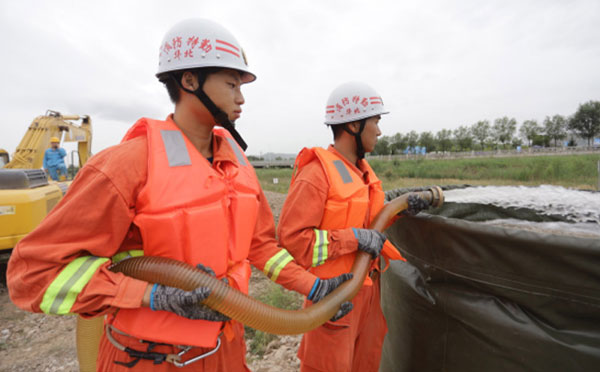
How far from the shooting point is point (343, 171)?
224 centimetres

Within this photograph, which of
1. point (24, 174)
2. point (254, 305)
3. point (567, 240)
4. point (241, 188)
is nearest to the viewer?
point (567, 240)

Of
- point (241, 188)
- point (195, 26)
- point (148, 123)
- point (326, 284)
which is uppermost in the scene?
point (195, 26)

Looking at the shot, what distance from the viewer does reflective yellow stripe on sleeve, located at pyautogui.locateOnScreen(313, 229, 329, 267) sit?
78.3 inches

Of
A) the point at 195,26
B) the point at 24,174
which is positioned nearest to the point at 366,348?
the point at 195,26

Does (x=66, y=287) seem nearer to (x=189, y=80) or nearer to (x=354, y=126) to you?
(x=189, y=80)

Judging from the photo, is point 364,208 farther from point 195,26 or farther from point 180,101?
point 195,26

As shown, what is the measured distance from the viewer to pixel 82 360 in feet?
7.80

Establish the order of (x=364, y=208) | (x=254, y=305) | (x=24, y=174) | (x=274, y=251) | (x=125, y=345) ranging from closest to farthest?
(x=125, y=345) < (x=254, y=305) < (x=274, y=251) < (x=364, y=208) < (x=24, y=174)

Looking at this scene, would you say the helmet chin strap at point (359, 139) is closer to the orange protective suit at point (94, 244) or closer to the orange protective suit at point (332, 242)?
the orange protective suit at point (332, 242)

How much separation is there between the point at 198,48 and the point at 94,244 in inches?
41.5

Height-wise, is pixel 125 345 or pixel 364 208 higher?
pixel 364 208

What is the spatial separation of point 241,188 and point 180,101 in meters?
0.58

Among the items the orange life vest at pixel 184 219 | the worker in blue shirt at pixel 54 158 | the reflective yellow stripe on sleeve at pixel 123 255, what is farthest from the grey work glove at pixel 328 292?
the worker in blue shirt at pixel 54 158

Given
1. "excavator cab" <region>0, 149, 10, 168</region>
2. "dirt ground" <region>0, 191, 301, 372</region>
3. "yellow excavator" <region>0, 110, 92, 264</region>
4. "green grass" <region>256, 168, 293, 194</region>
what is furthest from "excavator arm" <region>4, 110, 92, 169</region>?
"green grass" <region>256, 168, 293, 194</region>
